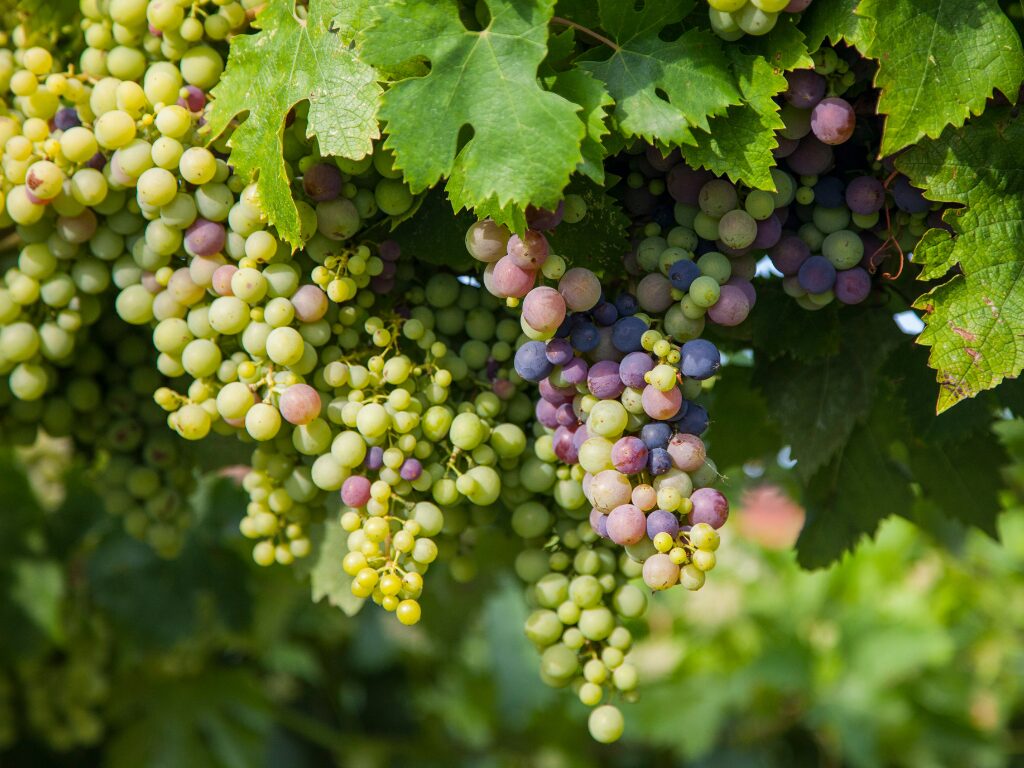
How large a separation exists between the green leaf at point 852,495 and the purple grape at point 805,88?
41cm

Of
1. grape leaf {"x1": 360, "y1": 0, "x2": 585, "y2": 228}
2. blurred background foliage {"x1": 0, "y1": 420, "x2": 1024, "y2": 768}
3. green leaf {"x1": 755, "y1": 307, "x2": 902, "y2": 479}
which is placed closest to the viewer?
grape leaf {"x1": 360, "y1": 0, "x2": 585, "y2": 228}

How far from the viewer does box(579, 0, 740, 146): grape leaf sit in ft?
1.95

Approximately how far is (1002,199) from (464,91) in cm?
34

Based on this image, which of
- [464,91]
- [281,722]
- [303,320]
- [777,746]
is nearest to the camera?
[464,91]

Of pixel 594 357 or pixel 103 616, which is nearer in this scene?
pixel 594 357

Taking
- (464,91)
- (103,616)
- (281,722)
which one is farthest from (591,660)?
(281,722)

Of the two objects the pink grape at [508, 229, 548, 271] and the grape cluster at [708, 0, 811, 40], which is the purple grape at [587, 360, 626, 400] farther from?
the grape cluster at [708, 0, 811, 40]

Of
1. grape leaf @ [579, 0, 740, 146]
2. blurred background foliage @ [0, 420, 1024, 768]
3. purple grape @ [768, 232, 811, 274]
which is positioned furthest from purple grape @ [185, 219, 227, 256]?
blurred background foliage @ [0, 420, 1024, 768]

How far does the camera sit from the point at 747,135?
24.0 inches

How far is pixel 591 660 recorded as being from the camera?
2.42 feet

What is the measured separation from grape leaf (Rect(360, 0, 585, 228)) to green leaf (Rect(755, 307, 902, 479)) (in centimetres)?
34

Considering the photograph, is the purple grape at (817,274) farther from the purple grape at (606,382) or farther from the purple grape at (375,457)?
the purple grape at (375,457)

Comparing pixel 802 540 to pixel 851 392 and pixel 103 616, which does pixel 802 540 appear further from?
pixel 103 616

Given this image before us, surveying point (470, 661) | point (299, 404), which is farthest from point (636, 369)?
point (470, 661)
